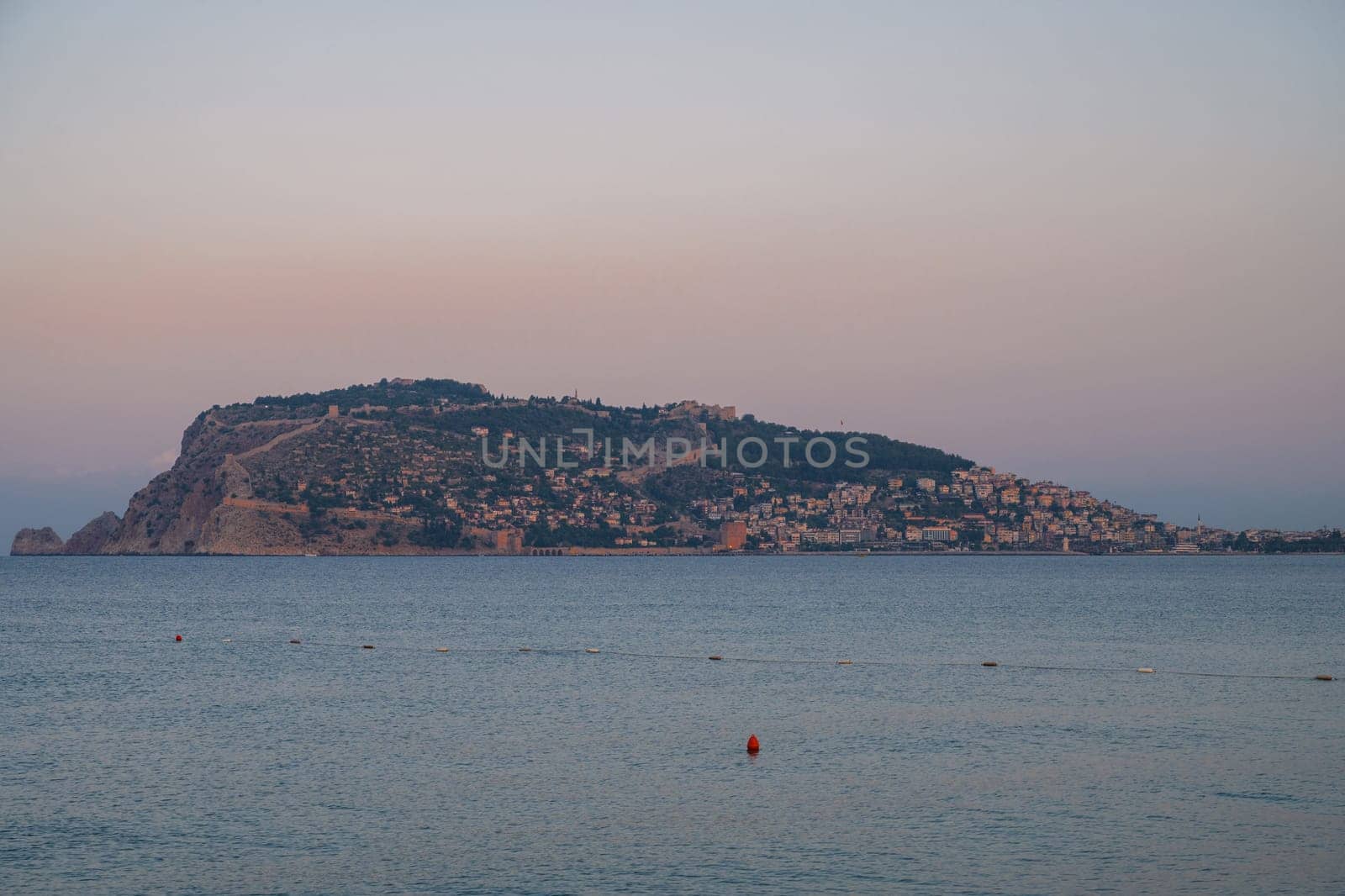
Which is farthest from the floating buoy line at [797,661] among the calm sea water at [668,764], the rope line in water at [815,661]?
the calm sea water at [668,764]

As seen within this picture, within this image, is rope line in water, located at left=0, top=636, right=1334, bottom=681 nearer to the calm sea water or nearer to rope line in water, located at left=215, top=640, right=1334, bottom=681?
rope line in water, located at left=215, top=640, right=1334, bottom=681

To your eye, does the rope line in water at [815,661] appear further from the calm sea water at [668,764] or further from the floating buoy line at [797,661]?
the calm sea water at [668,764]

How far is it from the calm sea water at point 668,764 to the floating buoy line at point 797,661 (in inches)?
24.7

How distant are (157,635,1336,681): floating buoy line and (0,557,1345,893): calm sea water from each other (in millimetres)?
628

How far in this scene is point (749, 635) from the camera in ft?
245

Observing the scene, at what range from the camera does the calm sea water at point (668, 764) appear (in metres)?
23.8

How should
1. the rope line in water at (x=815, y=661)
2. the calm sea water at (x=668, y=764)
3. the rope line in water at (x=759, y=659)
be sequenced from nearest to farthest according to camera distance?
the calm sea water at (x=668, y=764) → the rope line in water at (x=815, y=661) → the rope line in water at (x=759, y=659)

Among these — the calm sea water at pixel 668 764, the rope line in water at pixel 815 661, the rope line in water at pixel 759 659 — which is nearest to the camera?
the calm sea water at pixel 668 764

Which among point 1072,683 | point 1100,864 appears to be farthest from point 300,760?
→ point 1072,683

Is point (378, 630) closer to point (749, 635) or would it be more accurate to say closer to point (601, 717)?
point (749, 635)

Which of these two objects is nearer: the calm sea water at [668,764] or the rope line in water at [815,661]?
the calm sea water at [668,764]

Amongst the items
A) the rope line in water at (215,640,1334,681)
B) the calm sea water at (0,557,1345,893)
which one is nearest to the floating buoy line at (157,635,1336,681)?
the rope line in water at (215,640,1334,681)

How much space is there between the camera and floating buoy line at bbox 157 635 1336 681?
174 ft

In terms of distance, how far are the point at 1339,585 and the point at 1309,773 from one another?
13381 cm
